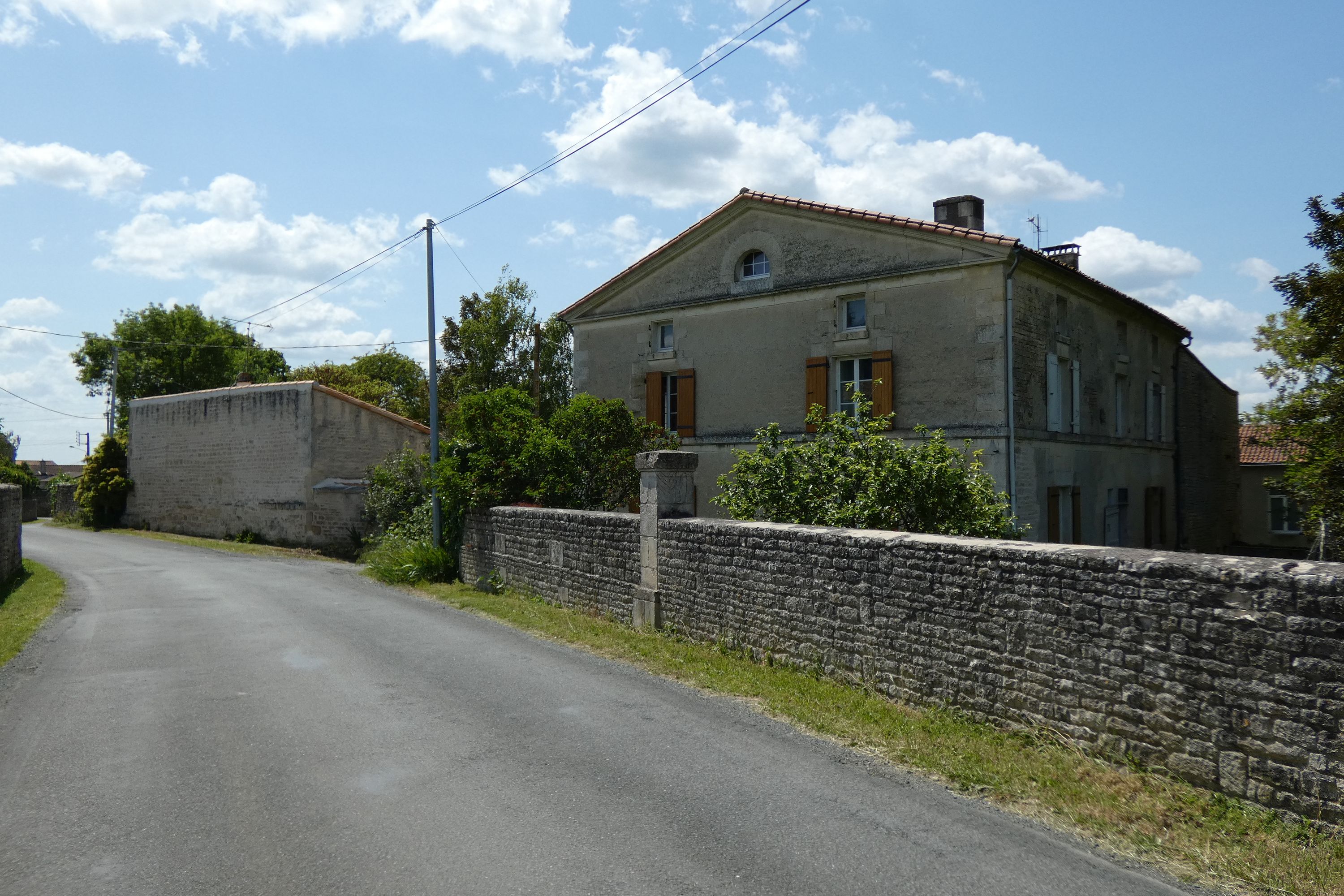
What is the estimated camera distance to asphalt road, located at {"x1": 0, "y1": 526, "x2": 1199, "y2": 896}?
396cm

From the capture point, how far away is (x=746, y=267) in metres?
18.2

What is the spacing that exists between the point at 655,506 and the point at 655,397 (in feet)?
30.4

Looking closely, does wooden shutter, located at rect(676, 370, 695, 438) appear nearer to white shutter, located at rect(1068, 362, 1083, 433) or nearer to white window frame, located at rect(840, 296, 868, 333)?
white window frame, located at rect(840, 296, 868, 333)

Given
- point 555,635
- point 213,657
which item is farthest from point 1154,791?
point 213,657

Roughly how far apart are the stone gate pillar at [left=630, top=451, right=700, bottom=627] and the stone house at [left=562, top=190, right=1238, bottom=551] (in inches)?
246

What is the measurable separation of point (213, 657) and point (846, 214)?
40.4ft

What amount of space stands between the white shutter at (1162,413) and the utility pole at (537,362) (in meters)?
19.8

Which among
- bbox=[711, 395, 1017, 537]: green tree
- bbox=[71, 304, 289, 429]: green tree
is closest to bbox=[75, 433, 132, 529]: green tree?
bbox=[71, 304, 289, 429]: green tree

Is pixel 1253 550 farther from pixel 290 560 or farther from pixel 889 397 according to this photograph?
pixel 290 560

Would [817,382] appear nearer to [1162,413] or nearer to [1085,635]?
[1162,413]

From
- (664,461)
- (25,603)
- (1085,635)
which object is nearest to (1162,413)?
(664,461)

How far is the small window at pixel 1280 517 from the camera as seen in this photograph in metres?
27.1

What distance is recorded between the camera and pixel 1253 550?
25062 mm

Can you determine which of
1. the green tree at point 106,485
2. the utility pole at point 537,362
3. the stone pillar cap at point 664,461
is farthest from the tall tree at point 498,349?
the stone pillar cap at point 664,461
